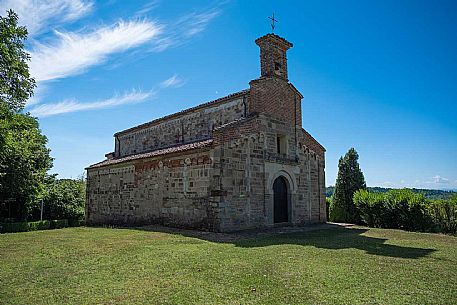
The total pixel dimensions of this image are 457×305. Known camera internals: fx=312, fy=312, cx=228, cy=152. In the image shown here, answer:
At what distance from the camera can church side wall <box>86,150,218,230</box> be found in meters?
13.6

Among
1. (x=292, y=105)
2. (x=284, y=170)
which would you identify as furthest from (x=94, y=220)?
(x=292, y=105)

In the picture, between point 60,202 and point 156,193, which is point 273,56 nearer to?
point 156,193

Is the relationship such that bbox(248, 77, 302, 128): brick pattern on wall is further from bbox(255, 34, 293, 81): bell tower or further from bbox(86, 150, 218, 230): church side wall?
bbox(86, 150, 218, 230): church side wall

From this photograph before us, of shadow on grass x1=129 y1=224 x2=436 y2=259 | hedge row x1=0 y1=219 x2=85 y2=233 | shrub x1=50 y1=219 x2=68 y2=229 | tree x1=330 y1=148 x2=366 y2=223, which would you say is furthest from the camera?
shrub x1=50 y1=219 x2=68 y2=229

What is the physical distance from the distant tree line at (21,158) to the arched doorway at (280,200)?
13521 mm

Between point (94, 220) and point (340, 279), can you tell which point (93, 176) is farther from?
point (340, 279)

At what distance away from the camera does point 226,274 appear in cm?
621

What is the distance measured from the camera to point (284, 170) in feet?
52.9

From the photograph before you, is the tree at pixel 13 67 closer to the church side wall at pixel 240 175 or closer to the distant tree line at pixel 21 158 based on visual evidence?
the distant tree line at pixel 21 158

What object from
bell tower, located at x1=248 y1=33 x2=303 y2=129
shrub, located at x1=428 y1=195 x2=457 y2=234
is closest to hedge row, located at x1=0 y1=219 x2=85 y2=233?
bell tower, located at x1=248 y1=33 x2=303 y2=129

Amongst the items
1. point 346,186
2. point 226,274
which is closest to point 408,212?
point 346,186

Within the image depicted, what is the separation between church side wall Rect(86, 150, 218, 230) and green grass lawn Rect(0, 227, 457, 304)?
13.1 ft

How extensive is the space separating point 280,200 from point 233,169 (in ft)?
12.7

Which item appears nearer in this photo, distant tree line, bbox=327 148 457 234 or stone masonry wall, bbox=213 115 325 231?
stone masonry wall, bbox=213 115 325 231
